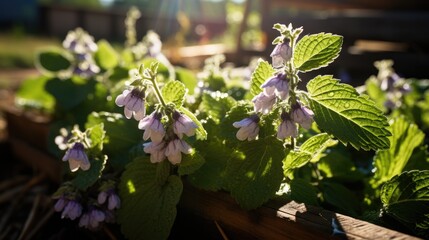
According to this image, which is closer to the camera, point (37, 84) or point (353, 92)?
point (353, 92)

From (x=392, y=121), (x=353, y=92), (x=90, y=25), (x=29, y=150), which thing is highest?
(x=353, y=92)

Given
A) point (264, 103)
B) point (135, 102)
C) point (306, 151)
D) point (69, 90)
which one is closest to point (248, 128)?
point (264, 103)

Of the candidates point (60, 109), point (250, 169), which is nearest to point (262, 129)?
point (250, 169)

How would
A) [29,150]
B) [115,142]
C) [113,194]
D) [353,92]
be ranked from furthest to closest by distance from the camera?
[29,150]
[115,142]
[113,194]
[353,92]

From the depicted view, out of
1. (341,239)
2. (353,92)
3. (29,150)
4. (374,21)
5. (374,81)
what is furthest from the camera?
(374,21)

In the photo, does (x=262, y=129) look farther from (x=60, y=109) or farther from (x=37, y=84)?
(x=37, y=84)

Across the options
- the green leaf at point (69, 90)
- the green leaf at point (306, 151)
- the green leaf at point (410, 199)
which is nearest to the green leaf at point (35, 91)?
the green leaf at point (69, 90)

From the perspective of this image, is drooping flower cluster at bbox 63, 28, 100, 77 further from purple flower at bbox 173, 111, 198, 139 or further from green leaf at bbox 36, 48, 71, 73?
purple flower at bbox 173, 111, 198, 139

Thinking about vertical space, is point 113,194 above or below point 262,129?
below
